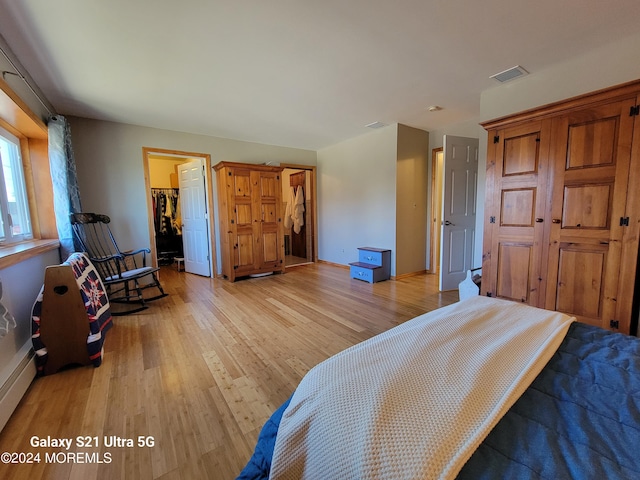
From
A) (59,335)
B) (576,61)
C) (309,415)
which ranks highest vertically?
(576,61)

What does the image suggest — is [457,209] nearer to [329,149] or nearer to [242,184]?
[329,149]

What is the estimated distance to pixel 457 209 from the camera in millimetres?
3557

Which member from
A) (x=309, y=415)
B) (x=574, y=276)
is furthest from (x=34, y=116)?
(x=574, y=276)

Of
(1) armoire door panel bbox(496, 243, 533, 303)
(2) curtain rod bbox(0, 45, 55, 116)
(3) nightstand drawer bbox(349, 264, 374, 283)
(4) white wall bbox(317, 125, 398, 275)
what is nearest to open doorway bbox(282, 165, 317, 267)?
(4) white wall bbox(317, 125, 398, 275)

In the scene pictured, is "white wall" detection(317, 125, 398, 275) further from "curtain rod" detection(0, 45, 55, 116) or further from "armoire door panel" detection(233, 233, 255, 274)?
"curtain rod" detection(0, 45, 55, 116)

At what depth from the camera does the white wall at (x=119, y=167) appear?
362 centimetres

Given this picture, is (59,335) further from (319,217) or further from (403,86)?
(319,217)

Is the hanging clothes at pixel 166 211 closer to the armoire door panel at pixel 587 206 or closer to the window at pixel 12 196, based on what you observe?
the window at pixel 12 196

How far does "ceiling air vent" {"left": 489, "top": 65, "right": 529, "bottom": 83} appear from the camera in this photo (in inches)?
98.2

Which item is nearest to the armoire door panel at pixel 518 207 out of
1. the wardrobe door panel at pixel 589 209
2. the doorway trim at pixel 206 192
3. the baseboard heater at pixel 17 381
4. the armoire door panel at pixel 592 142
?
the wardrobe door panel at pixel 589 209

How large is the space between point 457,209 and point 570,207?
1.48 m

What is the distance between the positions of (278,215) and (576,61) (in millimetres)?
4010

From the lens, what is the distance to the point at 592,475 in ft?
1.81

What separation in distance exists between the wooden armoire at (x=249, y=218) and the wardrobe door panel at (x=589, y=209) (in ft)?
12.1
